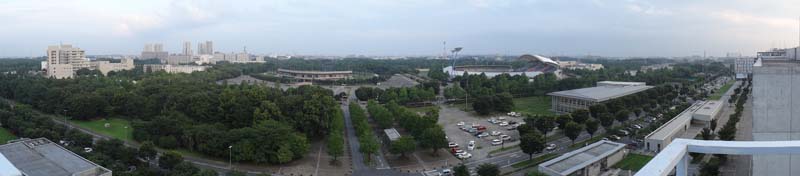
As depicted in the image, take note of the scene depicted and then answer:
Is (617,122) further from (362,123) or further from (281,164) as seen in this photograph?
(281,164)

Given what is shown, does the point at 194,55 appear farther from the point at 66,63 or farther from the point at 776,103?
the point at 776,103

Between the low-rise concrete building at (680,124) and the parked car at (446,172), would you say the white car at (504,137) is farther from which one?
the parked car at (446,172)

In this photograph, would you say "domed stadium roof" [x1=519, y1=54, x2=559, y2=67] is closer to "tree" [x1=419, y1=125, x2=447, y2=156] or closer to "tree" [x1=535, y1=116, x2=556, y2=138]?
"tree" [x1=535, y1=116, x2=556, y2=138]

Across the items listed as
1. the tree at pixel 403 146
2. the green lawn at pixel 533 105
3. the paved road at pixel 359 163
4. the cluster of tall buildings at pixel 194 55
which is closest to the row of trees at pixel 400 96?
→ the green lawn at pixel 533 105

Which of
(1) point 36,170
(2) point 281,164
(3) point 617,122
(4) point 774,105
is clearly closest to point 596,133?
(3) point 617,122

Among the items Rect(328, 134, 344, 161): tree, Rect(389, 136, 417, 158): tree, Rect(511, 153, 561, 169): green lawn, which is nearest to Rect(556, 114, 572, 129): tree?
Rect(511, 153, 561, 169): green lawn

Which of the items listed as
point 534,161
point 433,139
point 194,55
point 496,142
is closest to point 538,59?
point 496,142
